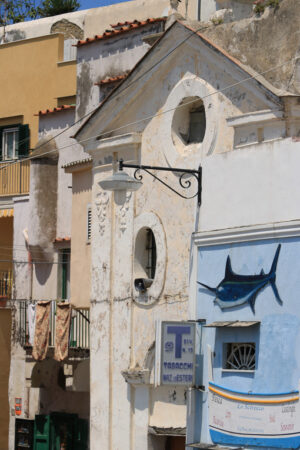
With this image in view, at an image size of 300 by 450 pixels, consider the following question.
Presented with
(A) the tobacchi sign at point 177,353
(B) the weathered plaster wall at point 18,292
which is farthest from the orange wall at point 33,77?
(A) the tobacchi sign at point 177,353

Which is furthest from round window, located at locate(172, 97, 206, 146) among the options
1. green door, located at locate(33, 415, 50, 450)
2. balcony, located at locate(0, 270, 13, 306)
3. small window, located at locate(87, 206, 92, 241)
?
balcony, located at locate(0, 270, 13, 306)

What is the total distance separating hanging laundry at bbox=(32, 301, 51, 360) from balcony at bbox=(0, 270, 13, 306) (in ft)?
12.0

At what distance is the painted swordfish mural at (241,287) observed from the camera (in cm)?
2348

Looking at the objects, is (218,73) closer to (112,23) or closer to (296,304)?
(296,304)

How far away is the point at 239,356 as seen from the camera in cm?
2436

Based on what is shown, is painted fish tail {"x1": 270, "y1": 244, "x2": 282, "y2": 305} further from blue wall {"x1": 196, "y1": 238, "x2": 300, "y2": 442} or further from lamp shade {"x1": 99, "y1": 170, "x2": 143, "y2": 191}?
lamp shade {"x1": 99, "y1": 170, "x2": 143, "y2": 191}

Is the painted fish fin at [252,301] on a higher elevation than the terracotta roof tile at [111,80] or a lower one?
lower

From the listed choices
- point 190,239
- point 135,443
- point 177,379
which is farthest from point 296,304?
point 135,443

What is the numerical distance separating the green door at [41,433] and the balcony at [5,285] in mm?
3474

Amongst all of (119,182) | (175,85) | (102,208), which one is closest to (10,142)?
(102,208)

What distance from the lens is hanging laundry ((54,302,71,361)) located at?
32750 millimetres

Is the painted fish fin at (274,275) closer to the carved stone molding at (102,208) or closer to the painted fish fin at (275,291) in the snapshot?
the painted fish fin at (275,291)

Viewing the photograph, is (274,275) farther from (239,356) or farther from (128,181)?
(128,181)

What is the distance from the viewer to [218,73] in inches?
1090
